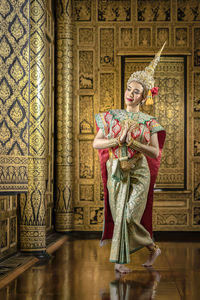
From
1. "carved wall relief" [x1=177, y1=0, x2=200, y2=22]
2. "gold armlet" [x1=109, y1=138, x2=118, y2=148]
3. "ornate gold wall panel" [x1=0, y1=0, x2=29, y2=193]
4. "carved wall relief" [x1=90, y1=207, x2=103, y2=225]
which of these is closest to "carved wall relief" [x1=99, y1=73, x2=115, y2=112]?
"carved wall relief" [x1=177, y1=0, x2=200, y2=22]

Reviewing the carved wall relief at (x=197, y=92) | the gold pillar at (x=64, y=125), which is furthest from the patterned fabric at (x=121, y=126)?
the carved wall relief at (x=197, y=92)

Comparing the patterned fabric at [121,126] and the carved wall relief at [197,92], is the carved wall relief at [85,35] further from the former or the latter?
the patterned fabric at [121,126]

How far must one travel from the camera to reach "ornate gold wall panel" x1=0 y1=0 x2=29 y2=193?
11.5 feet

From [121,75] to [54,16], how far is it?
4.35 ft

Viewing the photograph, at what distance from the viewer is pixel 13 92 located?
140 inches

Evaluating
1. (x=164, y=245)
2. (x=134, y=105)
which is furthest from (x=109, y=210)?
(x=164, y=245)

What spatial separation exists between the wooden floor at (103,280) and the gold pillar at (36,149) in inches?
13.4

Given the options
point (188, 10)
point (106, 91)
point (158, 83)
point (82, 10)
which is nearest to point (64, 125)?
point (106, 91)

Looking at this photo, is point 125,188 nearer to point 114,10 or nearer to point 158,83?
point 158,83

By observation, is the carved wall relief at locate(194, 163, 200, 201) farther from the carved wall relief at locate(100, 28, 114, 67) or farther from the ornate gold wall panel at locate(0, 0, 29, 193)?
the ornate gold wall panel at locate(0, 0, 29, 193)

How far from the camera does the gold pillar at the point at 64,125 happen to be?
6609 mm

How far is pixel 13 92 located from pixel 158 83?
3729 millimetres

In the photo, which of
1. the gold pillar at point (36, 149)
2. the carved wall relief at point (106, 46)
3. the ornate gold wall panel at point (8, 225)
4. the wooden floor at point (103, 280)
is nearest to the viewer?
the wooden floor at point (103, 280)

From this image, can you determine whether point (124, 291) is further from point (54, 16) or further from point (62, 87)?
point (54, 16)
